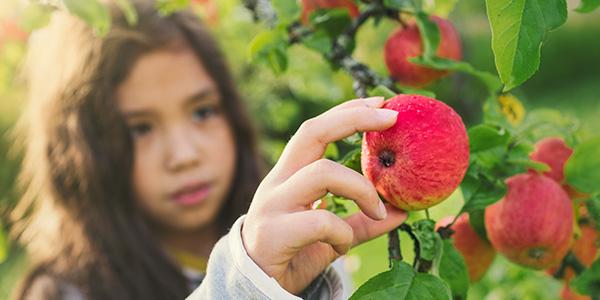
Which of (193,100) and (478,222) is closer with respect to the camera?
(478,222)

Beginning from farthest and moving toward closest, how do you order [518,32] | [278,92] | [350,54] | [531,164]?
[278,92] → [350,54] → [531,164] → [518,32]

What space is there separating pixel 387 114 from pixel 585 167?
37cm

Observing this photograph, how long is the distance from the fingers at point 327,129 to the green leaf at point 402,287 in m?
0.13

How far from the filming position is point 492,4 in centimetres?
68

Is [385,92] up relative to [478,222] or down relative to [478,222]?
up

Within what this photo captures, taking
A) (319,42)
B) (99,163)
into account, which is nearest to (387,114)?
(319,42)

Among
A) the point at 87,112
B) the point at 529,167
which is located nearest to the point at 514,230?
the point at 529,167

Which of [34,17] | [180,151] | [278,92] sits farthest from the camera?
[278,92]

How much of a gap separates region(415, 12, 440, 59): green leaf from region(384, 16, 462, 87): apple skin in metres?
0.03

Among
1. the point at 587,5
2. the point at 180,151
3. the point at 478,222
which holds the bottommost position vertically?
the point at 180,151

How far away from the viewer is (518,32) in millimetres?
681

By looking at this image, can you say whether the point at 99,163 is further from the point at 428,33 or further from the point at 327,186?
the point at 327,186

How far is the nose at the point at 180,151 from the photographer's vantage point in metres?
1.77

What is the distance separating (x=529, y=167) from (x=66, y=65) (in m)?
1.49
